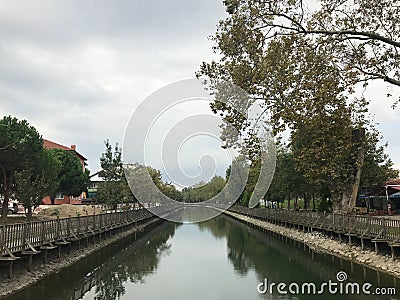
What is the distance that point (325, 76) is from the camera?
15992 millimetres

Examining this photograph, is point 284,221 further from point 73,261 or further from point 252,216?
point 73,261

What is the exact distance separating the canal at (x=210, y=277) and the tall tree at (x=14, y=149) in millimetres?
13036

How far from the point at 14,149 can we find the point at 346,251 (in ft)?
86.0

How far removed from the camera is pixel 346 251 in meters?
21.7

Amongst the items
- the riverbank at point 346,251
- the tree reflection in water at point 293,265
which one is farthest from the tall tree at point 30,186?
the riverbank at point 346,251

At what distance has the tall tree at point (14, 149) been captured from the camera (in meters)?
33.7

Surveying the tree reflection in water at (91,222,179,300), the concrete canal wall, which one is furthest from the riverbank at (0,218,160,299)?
the tree reflection in water at (91,222,179,300)

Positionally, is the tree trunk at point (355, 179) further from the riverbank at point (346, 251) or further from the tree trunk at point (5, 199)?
the tree trunk at point (5, 199)

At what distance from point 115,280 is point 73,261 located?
333 centimetres

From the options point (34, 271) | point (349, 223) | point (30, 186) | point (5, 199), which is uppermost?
point (30, 186)

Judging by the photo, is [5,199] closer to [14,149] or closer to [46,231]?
[14,149]

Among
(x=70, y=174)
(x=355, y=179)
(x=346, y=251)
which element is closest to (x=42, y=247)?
(x=346, y=251)

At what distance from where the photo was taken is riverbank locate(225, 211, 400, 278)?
16.8m

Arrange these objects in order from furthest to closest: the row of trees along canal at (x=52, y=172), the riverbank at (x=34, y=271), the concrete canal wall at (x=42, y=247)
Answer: the row of trees along canal at (x=52, y=172) → the concrete canal wall at (x=42, y=247) → the riverbank at (x=34, y=271)
